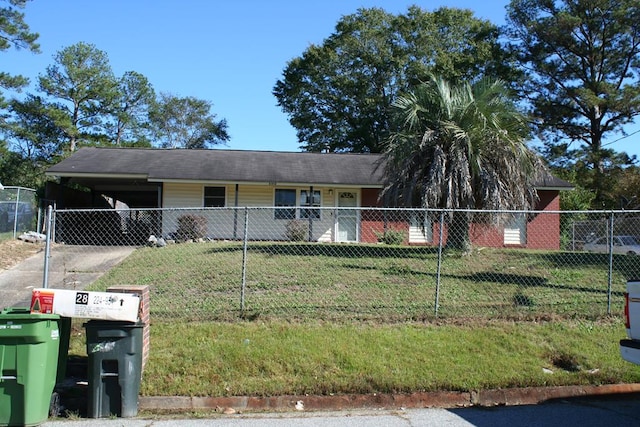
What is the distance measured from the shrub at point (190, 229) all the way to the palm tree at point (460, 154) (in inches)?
289

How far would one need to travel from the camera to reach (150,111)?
2084 inches

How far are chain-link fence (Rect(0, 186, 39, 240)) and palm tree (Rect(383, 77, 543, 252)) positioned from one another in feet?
35.3

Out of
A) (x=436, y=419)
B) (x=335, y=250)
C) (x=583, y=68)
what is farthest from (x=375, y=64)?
(x=436, y=419)

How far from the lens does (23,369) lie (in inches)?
210

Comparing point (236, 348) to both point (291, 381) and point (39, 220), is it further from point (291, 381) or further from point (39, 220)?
point (39, 220)

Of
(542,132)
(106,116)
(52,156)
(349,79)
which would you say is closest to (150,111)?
(106,116)

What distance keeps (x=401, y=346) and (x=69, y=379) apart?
4053 mm

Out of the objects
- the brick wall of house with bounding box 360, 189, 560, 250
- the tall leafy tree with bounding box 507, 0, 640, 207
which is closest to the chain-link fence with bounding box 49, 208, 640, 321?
the brick wall of house with bounding box 360, 189, 560, 250

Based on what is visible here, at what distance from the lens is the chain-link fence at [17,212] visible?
51.7 feet

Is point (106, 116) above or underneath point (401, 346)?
above

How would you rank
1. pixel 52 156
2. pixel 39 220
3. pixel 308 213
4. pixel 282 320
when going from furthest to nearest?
pixel 52 156 → pixel 308 213 → pixel 39 220 → pixel 282 320

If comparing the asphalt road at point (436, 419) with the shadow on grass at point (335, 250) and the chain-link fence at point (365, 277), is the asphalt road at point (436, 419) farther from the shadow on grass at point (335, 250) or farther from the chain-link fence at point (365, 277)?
the shadow on grass at point (335, 250)

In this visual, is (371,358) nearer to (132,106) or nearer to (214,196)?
(214,196)

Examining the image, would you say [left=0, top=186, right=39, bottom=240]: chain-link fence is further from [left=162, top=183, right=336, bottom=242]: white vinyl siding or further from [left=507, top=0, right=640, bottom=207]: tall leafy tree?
[left=507, top=0, right=640, bottom=207]: tall leafy tree
